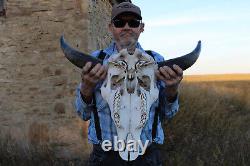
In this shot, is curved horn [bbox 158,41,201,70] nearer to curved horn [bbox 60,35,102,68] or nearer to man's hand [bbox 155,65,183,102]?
man's hand [bbox 155,65,183,102]

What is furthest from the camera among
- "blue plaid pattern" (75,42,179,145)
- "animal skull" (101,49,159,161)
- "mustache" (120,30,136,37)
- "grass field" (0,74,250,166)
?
"grass field" (0,74,250,166)

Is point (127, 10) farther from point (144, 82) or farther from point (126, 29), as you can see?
point (144, 82)

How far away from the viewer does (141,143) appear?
9.04 ft

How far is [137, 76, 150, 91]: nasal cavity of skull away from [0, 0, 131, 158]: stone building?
4.69m

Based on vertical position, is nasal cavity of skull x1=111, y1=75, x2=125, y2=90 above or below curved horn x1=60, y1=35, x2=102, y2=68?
below

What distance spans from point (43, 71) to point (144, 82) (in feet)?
16.8

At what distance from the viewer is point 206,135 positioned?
31.4ft

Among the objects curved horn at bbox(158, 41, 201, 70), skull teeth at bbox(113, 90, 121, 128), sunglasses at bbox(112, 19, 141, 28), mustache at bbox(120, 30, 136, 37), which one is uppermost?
sunglasses at bbox(112, 19, 141, 28)

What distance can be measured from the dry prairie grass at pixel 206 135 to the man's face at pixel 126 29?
4.47m

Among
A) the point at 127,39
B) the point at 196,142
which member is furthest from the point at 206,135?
the point at 127,39

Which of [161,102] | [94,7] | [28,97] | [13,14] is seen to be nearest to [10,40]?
[13,14]

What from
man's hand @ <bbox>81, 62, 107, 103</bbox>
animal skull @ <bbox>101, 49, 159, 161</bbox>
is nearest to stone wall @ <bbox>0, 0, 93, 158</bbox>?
man's hand @ <bbox>81, 62, 107, 103</bbox>

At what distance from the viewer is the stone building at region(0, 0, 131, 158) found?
24.4 feet

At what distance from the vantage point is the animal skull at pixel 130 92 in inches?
104
